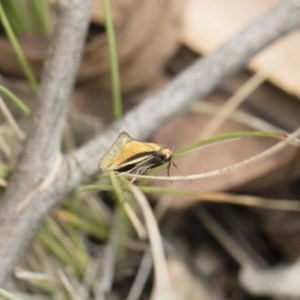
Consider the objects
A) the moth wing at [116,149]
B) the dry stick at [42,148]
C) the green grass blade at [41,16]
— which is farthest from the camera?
the green grass blade at [41,16]

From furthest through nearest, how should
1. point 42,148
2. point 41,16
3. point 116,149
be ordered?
point 41,16 → point 42,148 → point 116,149

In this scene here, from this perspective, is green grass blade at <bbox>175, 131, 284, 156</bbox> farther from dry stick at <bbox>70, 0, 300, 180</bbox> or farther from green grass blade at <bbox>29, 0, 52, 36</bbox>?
green grass blade at <bbox>29, 0, 52, 36</bbox>

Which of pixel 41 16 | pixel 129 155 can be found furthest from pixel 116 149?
pixel 41 16

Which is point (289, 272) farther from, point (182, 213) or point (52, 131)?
point (52, 131)

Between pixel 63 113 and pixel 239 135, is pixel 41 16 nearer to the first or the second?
pixel 63 113

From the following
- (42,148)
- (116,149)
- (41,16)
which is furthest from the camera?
(41,16)

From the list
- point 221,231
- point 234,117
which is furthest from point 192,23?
point 221,231

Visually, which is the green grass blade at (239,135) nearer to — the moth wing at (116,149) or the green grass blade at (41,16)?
the moth wing at (116,149)

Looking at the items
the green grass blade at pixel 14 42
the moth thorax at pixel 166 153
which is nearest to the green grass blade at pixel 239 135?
the moth thorax at pixel 166 153
